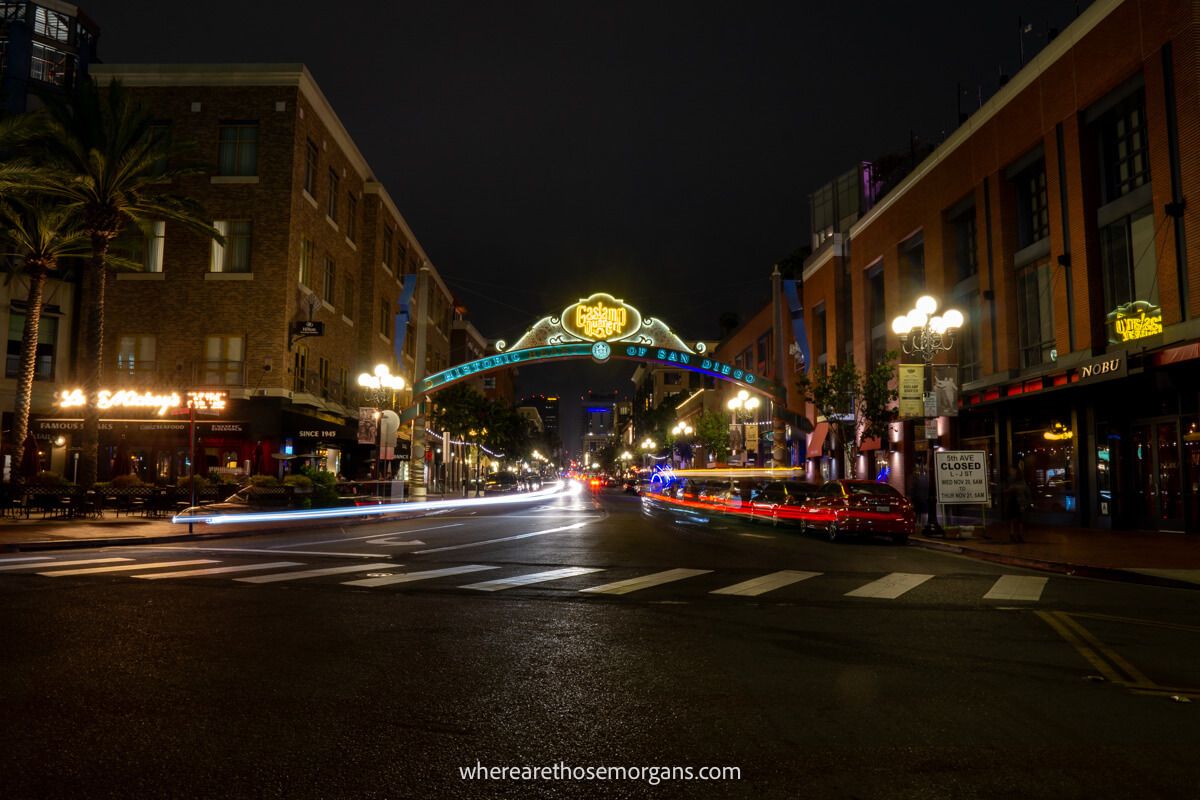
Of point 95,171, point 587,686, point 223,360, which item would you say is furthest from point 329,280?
point 587,686

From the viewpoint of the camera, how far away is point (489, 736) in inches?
197

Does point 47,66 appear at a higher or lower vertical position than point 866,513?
higher

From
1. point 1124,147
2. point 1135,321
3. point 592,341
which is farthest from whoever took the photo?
point 592,341

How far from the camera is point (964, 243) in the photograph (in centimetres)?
3469

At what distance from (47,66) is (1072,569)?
2453 inches

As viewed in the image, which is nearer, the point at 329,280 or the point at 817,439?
the point at 329,280

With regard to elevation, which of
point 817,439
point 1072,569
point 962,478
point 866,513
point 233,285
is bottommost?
point 1072,569

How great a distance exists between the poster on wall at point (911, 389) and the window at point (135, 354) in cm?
2924

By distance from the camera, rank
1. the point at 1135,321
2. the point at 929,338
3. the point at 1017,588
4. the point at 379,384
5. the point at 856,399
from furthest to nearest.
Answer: the point at 379,384, the point at 856,399, the point at 929,338, the point at 1135,321, the point at 1017,588

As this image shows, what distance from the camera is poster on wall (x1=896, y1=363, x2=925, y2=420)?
2284 centimetres

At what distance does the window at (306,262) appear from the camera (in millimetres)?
36591

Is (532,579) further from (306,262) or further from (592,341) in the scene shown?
(592,341)

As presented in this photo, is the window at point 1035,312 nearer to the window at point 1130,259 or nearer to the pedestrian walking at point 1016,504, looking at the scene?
the window at point 1130,259

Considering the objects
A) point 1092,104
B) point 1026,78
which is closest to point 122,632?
point 1092,104
